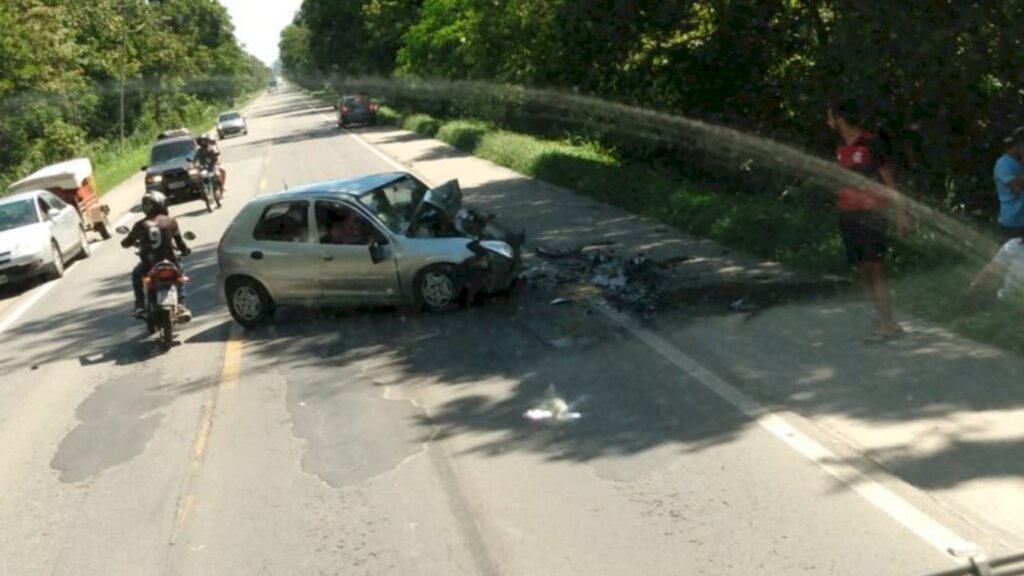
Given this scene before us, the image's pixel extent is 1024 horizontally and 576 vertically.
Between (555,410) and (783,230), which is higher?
(555,410)

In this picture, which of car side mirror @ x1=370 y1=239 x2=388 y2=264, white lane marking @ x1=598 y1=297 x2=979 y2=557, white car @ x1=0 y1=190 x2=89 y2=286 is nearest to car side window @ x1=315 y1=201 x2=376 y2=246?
car side mirror @ x1=370 y1=239 x2=388 y2=264

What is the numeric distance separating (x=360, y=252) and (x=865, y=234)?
5449 mm

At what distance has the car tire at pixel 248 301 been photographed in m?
Result: 13.4

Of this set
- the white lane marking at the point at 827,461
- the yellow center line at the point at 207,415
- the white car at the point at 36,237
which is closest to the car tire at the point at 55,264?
the white car at the point at 36,237

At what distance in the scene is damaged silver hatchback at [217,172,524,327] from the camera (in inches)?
499

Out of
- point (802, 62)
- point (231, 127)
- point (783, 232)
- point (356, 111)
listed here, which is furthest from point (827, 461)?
point (231, 127)

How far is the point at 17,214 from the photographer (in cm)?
2209

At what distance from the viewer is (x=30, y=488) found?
332 inches

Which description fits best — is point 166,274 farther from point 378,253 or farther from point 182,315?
point 378,253

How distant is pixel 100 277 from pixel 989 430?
55.2 ft

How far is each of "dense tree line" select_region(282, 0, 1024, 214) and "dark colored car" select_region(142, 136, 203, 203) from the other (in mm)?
8900

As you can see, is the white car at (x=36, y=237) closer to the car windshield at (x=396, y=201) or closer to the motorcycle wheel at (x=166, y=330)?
the motorcycle wheel at (x=166, y=330)

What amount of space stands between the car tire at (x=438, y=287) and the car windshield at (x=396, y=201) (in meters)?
0.55

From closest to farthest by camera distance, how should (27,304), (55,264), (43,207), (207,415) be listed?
(207,415) → (27,304) → (55,264) → (43,207)
